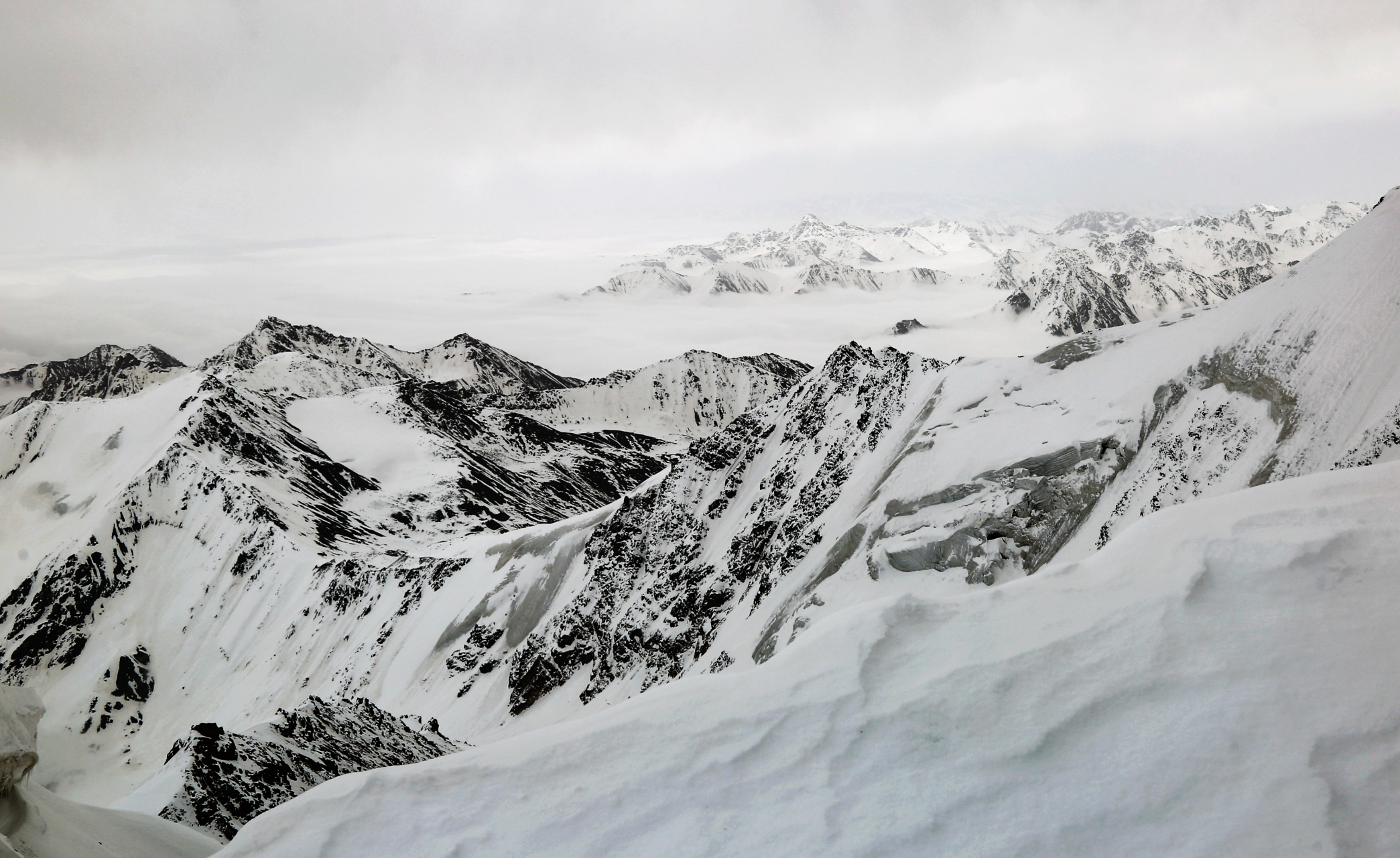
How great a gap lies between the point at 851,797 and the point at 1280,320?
31.7 m

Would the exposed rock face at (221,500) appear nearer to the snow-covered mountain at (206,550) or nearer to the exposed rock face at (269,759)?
the snow-covered mountain at (206,550)

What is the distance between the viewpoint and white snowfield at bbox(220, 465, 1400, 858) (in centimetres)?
693

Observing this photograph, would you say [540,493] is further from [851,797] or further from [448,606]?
[851,797]

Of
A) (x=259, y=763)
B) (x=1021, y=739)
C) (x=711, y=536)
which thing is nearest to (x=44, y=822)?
(x=259, y=763)

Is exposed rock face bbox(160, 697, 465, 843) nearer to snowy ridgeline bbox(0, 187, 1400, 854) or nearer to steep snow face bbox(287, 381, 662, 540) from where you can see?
snowy ridgeline bbox(0, 187, 1400, 854)

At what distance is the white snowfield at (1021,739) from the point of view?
693 cm

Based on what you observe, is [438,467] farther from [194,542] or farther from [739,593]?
[739,593]

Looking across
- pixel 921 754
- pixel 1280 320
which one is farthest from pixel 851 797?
pixel 1280 320

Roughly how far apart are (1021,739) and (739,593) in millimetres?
42264

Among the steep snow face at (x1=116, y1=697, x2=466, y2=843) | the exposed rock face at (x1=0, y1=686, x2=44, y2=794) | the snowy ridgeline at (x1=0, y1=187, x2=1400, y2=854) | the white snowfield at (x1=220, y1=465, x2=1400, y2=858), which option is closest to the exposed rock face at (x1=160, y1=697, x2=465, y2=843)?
the steep snow face at (x1=116, y1=697, x2=466, y2=843)

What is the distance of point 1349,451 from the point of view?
21.0 meters

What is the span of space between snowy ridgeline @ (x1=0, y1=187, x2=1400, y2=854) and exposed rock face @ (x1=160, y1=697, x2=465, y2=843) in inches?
5.4

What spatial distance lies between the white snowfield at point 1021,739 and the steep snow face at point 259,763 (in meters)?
14.1

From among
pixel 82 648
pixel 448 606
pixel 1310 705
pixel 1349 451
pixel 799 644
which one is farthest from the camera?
pixel 82 648
